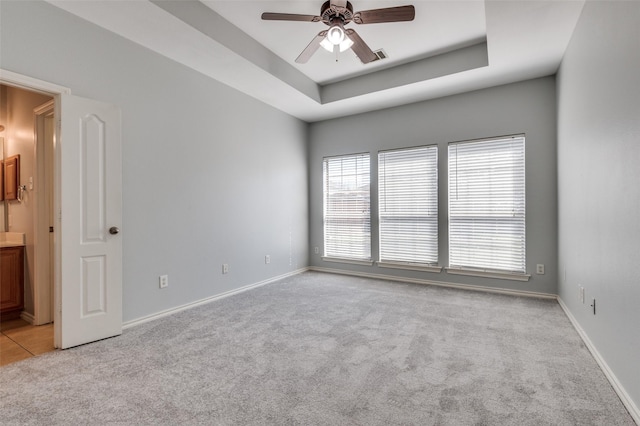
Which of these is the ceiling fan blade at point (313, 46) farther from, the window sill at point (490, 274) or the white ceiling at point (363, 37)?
the window sill at point (490, 274)

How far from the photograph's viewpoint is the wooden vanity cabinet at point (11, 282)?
3.26 meters

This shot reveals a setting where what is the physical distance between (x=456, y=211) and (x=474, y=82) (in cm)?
174

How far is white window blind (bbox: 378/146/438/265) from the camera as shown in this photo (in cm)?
465

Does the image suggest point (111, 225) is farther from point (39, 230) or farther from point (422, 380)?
point (422, 380)

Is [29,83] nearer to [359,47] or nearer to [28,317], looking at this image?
[28,317]

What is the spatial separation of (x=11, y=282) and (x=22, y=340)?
0.94 metres

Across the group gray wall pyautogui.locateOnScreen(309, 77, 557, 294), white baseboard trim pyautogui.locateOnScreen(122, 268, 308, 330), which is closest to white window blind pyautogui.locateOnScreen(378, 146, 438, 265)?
gray wall pyautogui.locateOnScreen(309, 77, 557, 294)

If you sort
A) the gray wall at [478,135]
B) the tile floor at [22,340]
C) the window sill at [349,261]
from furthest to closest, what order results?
1. the window sill at [349,261]
2. the gray wall at [478,135]
3. the tile floor at [22,340]

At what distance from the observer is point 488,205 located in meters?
4.23

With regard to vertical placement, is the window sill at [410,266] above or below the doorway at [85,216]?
below

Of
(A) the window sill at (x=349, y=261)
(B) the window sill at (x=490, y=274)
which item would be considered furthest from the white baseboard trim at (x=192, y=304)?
(B) the window sill at (x=490, y=274)

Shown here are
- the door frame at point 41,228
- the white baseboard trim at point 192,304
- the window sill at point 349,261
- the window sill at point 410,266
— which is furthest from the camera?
the window sill at point 349,261

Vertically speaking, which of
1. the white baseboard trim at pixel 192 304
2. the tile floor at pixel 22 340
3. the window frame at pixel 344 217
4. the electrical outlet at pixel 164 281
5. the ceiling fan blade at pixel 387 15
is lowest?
the tile floor at pixel 22 340

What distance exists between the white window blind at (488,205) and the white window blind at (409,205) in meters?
0.27
